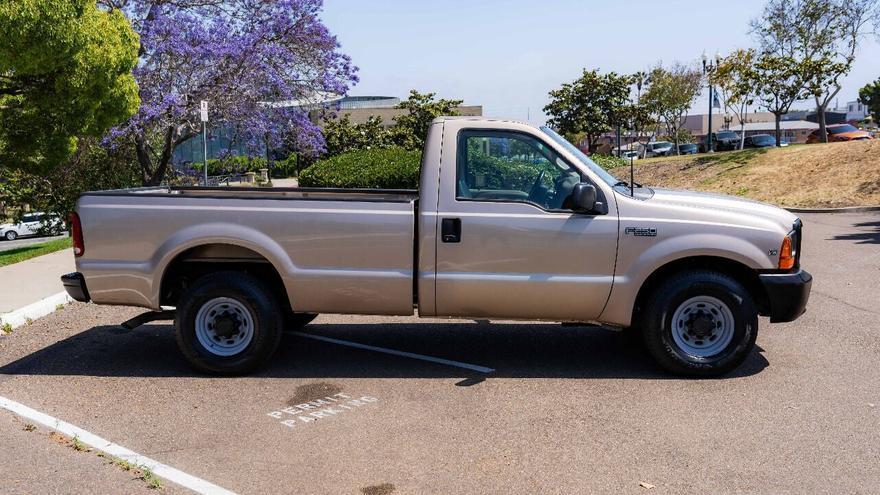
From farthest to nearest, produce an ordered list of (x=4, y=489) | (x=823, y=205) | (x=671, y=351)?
(x=823, y=205)
(x=671, y=351)
(x=4, y=489)

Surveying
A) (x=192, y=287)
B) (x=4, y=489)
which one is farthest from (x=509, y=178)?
(x=4, y=489)

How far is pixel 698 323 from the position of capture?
6340 millimetres

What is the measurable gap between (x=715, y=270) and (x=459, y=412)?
7.84 ft

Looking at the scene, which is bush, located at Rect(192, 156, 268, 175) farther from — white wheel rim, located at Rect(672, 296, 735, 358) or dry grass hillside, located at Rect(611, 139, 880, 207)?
white wheel rim, located at Rect(672, 296, 735, 358)

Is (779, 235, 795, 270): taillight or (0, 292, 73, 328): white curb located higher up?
(779, 235, 795, 270): taillight

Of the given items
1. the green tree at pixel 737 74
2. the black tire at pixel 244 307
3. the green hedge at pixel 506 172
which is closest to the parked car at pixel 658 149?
the green tree at pixel 737 74

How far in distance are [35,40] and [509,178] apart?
7.61 m

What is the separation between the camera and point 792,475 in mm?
4547

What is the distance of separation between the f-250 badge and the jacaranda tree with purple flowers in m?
15.6

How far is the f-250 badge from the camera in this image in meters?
6.24

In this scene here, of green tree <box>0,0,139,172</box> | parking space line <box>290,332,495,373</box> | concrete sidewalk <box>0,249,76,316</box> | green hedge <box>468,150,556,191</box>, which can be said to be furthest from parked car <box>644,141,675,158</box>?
green hedge <box>468,150,556,191</box>

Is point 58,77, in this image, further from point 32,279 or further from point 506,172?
point 506,172

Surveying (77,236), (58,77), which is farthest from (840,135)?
(77,236)

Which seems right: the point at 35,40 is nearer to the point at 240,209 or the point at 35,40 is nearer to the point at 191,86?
the point at 240,209
